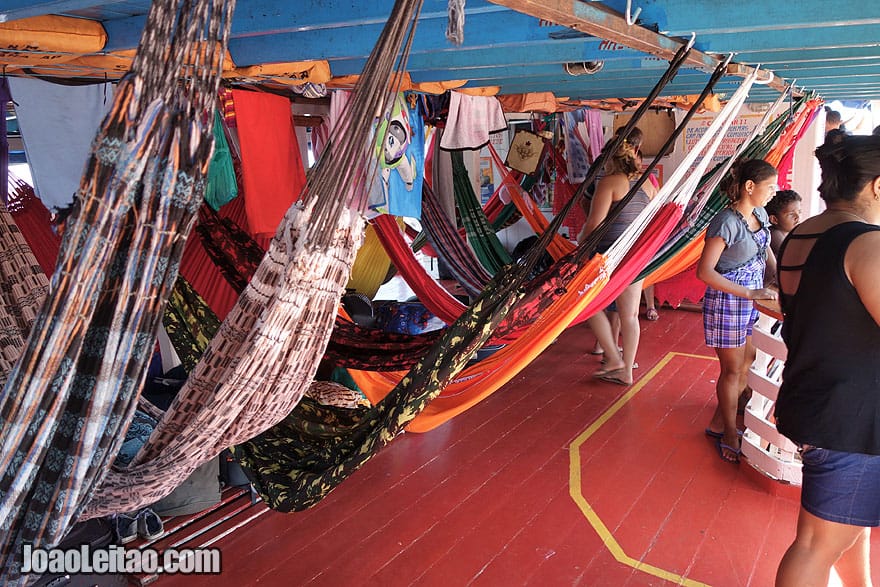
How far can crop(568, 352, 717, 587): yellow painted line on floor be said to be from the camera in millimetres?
2043

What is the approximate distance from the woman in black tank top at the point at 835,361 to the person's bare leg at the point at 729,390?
1.18 m

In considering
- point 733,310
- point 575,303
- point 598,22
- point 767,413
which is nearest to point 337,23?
point 598,22

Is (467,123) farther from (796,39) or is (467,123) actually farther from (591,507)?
(591,507)

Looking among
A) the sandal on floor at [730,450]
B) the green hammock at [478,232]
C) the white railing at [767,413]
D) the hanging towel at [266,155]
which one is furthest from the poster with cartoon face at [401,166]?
the sandal on floor at [730,450]

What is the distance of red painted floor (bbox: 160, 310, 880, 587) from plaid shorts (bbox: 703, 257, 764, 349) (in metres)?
0.55

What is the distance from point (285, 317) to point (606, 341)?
114 inches

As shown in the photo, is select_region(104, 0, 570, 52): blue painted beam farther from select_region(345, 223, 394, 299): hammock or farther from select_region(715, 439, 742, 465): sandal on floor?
select_region(345, 223, 394, 299): hammock

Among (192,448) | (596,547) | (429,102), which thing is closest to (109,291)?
(192,448)

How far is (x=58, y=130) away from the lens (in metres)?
2.01

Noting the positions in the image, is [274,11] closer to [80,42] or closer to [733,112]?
[80,42]

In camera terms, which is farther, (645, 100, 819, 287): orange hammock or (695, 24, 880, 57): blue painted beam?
(645, 100, 819, 287): orange hammock

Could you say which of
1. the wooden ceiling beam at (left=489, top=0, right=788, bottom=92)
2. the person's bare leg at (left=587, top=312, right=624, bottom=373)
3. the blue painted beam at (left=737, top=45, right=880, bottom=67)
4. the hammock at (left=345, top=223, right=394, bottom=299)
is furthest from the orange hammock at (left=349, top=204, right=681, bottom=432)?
the hammock at (left=345, top=223, right=394, bottom=299)

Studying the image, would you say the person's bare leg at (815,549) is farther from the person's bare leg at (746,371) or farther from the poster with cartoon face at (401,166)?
the poster with cartoon face at (401,166)

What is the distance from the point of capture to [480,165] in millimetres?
6457
